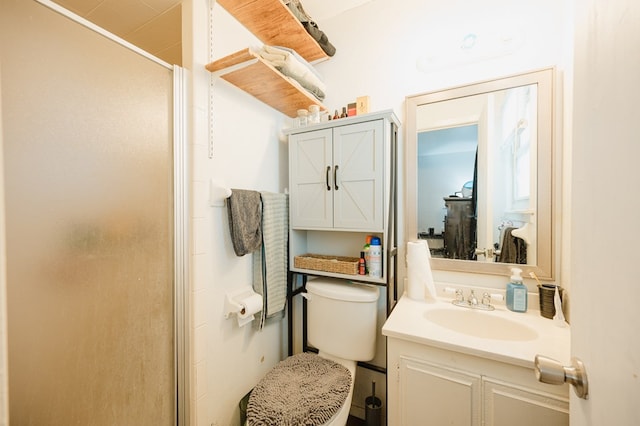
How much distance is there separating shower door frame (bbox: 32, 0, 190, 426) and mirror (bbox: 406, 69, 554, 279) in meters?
1.18

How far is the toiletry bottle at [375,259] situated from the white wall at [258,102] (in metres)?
0.26

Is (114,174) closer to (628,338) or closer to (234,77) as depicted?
(234,77)

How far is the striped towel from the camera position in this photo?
1.40 metres

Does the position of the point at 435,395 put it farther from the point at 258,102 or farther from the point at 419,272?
the point at 258,102

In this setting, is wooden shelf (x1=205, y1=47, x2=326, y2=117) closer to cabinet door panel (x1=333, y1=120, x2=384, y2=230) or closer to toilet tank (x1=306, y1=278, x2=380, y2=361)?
cabinet door panel (x1=333, y1=120, x2=384, y2=230)

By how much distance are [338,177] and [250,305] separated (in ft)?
2.74

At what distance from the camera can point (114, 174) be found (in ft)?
2.90

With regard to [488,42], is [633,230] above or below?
below

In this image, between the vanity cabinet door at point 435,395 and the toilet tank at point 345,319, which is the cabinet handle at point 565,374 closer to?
the vanity cabinet door at point 435,395

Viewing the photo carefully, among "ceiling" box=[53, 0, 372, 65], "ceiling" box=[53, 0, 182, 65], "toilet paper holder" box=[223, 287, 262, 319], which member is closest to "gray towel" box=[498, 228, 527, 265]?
"toilet paper holder" box=[223, 287, 262, 319]

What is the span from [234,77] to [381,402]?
6.48ft

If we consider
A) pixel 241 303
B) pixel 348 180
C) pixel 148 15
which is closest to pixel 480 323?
pixel 348 180

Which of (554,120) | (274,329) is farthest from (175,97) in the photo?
(554,120)

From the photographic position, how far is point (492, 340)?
3.12ft
